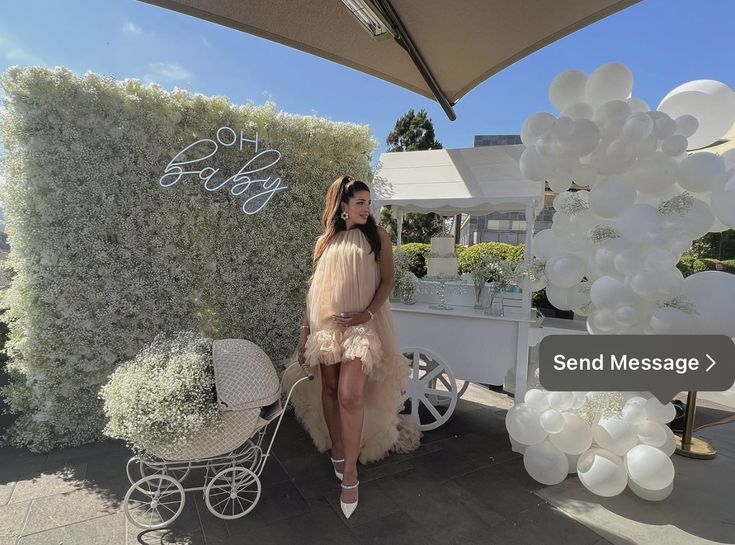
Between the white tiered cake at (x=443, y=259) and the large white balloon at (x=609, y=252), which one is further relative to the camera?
the white tiered cake at (x=443, y=259)

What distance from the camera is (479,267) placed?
3.26m

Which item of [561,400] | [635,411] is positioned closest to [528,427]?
[561,400]

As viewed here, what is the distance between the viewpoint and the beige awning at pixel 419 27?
2.61 m

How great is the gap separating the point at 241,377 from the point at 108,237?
1775 mm

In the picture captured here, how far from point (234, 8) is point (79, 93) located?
123 cm

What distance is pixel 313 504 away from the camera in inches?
87.8

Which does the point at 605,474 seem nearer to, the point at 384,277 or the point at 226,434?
the point at 384,277

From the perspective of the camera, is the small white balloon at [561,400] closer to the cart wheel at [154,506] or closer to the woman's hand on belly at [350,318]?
the woman's hand on belly at [350,318]

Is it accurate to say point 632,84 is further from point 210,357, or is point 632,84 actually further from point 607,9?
point 210,357

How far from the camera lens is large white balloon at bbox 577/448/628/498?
218 centimetres

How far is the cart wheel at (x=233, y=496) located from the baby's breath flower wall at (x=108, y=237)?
4.50ft

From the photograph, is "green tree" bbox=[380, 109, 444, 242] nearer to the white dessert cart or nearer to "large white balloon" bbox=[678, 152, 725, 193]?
the white dessert cart

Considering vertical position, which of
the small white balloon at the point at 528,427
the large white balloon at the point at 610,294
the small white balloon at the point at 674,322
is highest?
the large white balloon at the point at 610,294

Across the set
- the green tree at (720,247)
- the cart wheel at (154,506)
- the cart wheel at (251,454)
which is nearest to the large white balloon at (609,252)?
the cart wheel at (251,454)
